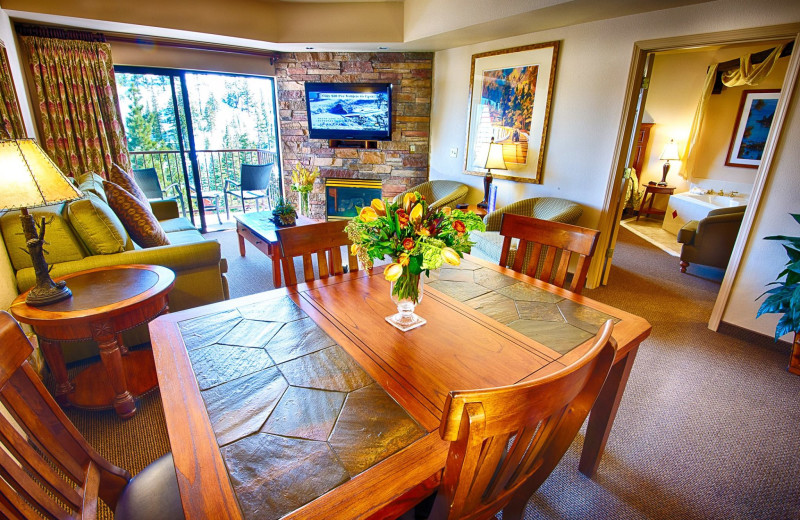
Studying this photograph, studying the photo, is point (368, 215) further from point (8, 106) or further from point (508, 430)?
point (8, 106)

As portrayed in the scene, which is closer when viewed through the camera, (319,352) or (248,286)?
(319,352)

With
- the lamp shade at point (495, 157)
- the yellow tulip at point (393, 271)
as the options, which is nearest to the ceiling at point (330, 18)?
the lamp shade at point (495, 157)

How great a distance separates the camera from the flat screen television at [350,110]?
4.99m

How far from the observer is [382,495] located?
72 cm

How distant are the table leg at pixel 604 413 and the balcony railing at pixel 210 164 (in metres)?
5.36

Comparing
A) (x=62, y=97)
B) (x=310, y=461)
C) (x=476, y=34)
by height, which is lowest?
(x=310, y=461)

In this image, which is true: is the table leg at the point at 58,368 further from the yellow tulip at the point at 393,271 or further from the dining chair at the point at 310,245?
the yellow tulip at the point at 393,271

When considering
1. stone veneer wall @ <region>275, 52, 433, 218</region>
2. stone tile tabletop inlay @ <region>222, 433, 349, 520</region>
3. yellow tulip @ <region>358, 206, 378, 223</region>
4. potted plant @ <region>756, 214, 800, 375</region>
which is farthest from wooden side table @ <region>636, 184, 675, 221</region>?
stone tile tabletop inlay @ <region>222, 433, 349, 520</region>

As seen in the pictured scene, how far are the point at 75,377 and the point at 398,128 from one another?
4303 mm

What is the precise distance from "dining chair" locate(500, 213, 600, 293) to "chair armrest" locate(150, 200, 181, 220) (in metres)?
3.65

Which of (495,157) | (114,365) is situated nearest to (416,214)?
(114,365)

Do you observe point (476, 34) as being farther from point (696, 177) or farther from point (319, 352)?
point (696, 177)

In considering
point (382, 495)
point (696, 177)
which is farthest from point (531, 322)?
point (696, 177)

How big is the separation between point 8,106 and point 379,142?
3.64 m
